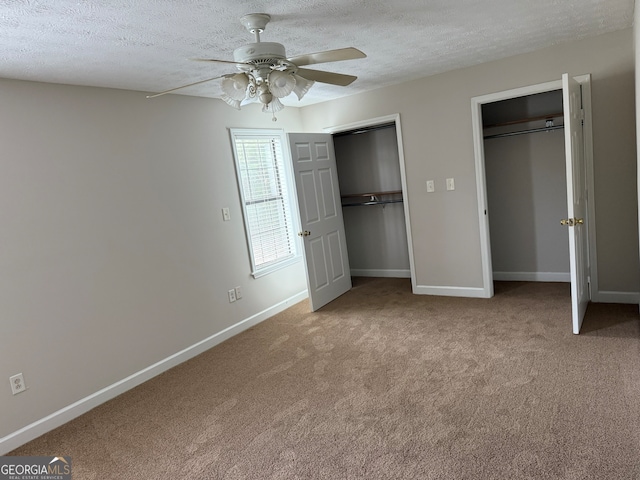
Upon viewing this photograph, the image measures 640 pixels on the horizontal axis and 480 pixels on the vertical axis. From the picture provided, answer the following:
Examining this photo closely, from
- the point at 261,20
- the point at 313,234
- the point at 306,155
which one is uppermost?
the point at 261,20

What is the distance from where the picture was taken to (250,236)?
4.57 metres

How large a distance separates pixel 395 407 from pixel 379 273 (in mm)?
3319

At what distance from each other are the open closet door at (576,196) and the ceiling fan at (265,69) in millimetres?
1832

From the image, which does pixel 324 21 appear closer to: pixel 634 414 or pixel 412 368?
pixel 412 368

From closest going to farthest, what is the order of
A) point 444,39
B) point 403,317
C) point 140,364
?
1. point 444,39
2. point 140,364
3. point 403,317

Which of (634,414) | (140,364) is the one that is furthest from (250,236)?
(634,414)

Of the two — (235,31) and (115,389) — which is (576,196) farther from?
(115,389)

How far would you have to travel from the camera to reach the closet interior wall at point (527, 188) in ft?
14.8

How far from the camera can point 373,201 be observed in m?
5.71

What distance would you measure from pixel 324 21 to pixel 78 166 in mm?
2016

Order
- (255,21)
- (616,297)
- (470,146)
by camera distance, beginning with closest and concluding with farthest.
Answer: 1. (255,21)
2. (616,297)
3. (470,146)

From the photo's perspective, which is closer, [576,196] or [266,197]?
[576,196]

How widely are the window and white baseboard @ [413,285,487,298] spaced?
148 cm

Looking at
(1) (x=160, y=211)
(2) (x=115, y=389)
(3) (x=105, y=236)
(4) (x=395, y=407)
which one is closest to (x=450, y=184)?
(4) (x=395, y=407)
